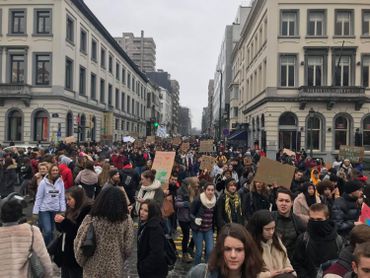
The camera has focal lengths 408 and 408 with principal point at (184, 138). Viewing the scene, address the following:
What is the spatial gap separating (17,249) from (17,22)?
34942 millimetres

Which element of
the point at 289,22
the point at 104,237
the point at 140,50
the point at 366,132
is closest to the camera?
the point at 104,237

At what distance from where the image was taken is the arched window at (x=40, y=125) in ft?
111

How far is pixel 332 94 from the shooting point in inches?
1236

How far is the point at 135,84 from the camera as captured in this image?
74375 millimetres

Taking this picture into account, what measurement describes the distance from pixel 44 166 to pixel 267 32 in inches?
1108

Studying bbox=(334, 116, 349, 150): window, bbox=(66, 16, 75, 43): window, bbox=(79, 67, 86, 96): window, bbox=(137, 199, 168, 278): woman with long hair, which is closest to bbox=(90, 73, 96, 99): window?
bbox=(79, 67, 86, 96): window

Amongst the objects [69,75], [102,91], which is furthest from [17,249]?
[102,91]

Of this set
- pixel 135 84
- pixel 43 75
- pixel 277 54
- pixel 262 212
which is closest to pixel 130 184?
pixel 262 212

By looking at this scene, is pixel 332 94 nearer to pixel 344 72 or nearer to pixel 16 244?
pixel 344 72

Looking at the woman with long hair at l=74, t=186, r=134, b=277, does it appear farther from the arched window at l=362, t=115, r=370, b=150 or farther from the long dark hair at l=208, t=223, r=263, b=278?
the arched window at l=362, t=115, r=370, b=150

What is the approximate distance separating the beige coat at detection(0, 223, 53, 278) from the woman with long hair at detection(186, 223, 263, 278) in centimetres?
186

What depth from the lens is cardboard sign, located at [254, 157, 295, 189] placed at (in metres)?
7.65

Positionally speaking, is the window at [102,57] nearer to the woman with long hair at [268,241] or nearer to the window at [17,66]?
the window at [17,66]

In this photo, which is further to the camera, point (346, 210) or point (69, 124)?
point (69, 124)
